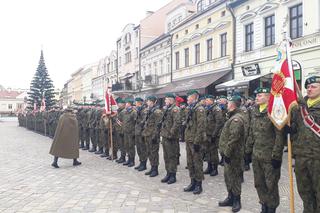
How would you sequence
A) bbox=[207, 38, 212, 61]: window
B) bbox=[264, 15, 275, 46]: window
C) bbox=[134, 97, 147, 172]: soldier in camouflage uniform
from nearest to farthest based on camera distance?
1. bbox=[134, 97, 147, 172]: soldier in camouflage uniform
2. bbox=[264, 15, 275, 46]: window
3. bbox=[207, 38, 212, 61]: window

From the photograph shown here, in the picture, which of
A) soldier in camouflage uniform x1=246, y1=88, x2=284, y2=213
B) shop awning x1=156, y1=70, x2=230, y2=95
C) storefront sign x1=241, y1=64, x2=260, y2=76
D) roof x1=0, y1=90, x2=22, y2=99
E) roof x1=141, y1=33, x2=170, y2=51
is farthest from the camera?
roof x1=0, y1=90, x2=22, y2=99

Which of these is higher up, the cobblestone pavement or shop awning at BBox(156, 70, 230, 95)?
shop awning at BBox(156, 70, 230, 95)

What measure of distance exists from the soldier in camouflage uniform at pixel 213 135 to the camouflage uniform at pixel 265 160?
3.47 m

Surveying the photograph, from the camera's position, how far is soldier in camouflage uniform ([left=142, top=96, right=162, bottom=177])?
332 inches

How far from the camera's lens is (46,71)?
54875 mm

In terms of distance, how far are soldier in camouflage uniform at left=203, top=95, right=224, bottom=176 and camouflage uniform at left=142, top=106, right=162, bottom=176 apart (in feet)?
4.51

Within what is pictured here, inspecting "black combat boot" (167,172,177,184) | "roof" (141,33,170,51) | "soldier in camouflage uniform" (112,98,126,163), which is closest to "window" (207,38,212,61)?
"roof" (141,33,170,51)

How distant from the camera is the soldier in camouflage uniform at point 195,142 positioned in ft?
21.9

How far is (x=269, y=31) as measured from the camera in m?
18.5

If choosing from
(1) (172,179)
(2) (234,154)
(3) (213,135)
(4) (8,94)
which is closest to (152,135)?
(1) (172,179)

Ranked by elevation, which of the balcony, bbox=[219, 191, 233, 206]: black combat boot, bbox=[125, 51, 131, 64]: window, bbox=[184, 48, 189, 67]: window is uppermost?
bbox=[125, 51, 131, 64]: window

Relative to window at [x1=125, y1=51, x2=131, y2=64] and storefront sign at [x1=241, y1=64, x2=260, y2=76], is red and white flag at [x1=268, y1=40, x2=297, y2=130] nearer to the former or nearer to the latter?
storefront sign at [x1=241, y1=64, x2=260, y2=76]

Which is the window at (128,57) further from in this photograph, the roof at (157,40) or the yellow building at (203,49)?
the yellow building at (203,49)

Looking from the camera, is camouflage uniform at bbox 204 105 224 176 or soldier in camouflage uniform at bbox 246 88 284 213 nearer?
soldier in camouflage uniform at bbox 246 88 284 213
